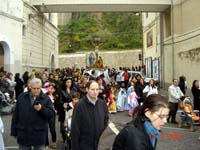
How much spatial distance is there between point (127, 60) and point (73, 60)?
8.68 meters

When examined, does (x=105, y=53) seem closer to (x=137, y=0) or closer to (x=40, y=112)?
(x=137, y=0)

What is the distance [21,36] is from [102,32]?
49463 millimetres

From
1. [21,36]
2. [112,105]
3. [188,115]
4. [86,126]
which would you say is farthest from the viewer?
[21,36]

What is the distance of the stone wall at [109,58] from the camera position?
62656 millimetres

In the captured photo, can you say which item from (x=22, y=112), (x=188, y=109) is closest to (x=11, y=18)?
(x=188, y=109)

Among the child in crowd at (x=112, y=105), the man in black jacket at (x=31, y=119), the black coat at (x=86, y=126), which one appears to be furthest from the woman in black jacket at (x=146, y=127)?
the child in crowd at (x=112, y=105)

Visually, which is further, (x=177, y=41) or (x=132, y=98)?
(x=177, y=41)

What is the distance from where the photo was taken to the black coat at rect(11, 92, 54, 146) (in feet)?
17.7

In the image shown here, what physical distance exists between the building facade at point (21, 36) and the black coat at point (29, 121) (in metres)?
18.2

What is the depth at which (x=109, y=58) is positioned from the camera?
63.6 meters

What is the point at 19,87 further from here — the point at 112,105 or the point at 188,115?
the point at 188,115

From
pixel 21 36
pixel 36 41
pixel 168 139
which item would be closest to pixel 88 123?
pixel 168 139

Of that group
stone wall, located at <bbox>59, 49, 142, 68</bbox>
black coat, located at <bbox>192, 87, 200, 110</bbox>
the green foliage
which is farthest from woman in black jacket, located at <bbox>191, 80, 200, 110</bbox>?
the green foliage

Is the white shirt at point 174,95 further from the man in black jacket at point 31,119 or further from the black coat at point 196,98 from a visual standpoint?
the man in black jacket at point 31,119
